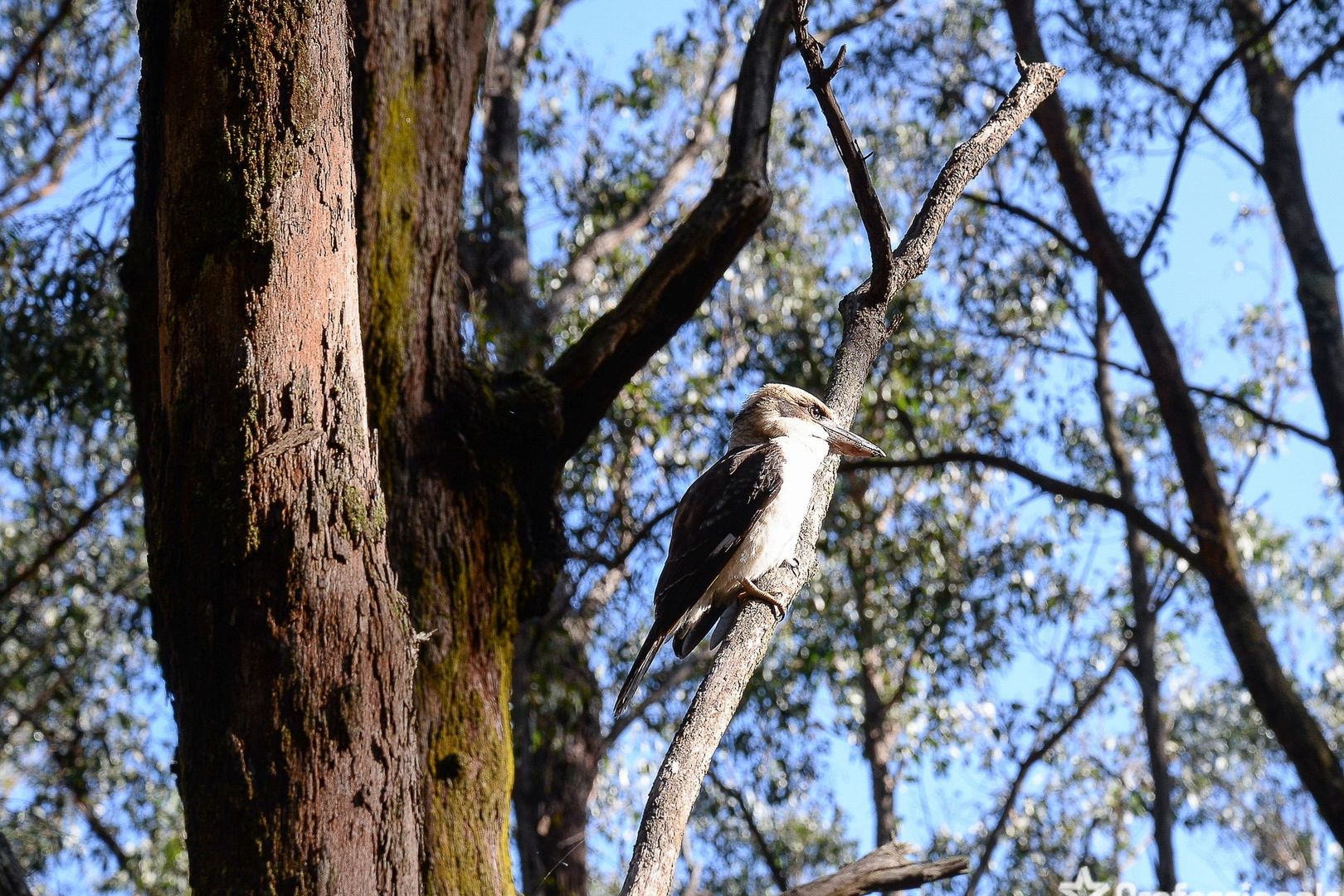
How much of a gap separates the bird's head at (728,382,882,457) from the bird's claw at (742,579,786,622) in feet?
1.82

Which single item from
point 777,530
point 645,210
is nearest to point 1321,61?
point 645,210

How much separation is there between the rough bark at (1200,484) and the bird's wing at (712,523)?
2498 mm

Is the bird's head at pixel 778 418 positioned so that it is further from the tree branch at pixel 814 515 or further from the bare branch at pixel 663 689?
the bare branch at pixel 663 689

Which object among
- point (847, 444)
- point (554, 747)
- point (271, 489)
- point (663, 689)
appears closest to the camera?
point (271, 489)

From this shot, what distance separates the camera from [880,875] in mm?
2400

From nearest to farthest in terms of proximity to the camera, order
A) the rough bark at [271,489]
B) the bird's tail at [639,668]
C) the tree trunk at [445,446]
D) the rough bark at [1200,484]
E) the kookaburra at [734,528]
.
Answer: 1. the rough bark at [271,489]
2. the tree trunk at [445,446]
3. the bird's tail at [639,668]
4. the kookaburra at [734,528]
5. the rough bark at [1200,484]

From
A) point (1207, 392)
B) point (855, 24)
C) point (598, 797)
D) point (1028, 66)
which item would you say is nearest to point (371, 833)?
point (1028, 66)

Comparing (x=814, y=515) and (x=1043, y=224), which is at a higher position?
(x=1043, y=224)

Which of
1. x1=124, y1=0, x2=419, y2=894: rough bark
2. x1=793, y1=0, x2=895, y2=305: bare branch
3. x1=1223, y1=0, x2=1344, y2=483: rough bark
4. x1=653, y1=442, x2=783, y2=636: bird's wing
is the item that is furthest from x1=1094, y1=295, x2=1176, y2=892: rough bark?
x1=124, y1=0, x2=419, y2=894: rough bark

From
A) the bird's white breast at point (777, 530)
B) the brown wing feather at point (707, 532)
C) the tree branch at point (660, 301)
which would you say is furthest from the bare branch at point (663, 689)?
the tree branch at point (660, 301)

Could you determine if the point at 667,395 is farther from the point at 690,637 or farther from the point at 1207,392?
the point at 690,637

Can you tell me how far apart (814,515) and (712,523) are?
2.68 feet

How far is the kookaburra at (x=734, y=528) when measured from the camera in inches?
145

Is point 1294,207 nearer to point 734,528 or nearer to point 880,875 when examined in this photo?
point 734,528
